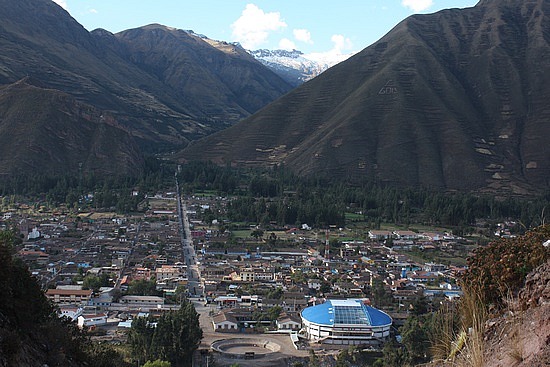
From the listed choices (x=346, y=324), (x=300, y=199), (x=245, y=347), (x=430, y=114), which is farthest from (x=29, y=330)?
(x=430, y=114)

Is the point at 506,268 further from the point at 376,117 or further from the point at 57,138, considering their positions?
the point at 376,117

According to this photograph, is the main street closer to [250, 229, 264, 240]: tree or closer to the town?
the town

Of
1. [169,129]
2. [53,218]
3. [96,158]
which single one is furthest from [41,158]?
[169,129]

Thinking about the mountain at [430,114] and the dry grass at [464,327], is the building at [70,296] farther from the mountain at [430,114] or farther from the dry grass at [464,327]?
→ the mountain at [430,114]

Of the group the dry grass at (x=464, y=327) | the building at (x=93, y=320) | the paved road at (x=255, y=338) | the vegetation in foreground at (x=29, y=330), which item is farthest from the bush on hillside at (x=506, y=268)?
the building at (x=93, y=320)

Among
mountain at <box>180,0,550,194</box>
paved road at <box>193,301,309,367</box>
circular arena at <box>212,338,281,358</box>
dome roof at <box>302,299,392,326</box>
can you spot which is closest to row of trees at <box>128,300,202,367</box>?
paved road at <box>193,301,309,367</box>

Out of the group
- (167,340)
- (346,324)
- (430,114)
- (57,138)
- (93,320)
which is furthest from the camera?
(430,114)
